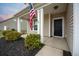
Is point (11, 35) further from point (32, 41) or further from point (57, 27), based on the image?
point (57, 27)

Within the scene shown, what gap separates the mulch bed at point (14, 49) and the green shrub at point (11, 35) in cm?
17

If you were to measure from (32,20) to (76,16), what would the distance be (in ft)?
6.52

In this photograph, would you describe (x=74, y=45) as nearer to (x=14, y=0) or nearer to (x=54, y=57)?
(x=54, y=57)

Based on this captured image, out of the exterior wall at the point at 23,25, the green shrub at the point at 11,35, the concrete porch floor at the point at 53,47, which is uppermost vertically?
the exterior wall at the point at 23,25

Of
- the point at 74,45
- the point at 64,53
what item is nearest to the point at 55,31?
the point at 64,53

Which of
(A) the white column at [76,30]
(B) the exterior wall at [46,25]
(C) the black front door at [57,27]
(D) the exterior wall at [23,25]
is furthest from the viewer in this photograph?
(C) the black front door at [57,27]

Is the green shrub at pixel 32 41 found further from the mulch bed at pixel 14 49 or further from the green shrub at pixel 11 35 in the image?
the green shrub at pixel 11 35

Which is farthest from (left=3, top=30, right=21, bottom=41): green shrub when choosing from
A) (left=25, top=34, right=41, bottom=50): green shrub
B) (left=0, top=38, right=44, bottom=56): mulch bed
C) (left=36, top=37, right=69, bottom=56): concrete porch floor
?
(left=36, top=37, right=69, bottom=56): concrete porch floor

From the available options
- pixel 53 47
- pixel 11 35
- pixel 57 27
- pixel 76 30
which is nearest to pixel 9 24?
pixel 11 35

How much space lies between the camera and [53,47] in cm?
620

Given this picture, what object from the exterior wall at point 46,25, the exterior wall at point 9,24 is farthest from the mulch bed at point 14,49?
the exterior wall at point 46,25

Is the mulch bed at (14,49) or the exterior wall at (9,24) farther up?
the exterior wall at (9,24)

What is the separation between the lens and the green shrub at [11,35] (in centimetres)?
570

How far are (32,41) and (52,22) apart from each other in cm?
200
